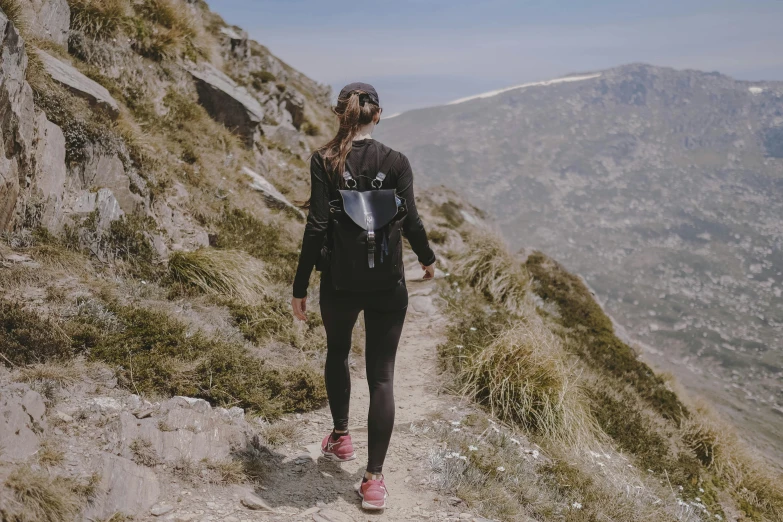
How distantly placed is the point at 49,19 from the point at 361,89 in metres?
9.15

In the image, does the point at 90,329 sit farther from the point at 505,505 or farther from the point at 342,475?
the point at 505,505

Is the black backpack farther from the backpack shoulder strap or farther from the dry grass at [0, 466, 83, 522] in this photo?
the dry grass at [0, 466, 83, 522]

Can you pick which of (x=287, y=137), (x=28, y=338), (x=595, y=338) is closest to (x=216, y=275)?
(x=28, y=338)

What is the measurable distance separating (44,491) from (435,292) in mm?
8176

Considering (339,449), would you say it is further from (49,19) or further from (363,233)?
(49,19)

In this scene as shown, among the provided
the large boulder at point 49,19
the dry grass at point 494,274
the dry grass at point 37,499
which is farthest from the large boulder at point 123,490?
the dry grass at point 494,274

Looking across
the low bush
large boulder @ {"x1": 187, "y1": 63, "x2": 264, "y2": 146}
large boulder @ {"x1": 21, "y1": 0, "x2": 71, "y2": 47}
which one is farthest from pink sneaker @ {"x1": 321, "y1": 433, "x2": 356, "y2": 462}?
large boulder @ {"x1": 187, "y1": 63, "x2": 264, "y2": 146}

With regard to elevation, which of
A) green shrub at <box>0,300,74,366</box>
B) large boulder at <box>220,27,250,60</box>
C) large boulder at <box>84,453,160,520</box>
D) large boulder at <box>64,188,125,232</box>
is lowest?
large boulder at <box>84,453,160,520</box>

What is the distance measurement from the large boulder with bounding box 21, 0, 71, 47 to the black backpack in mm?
8432

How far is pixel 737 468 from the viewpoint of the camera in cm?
991

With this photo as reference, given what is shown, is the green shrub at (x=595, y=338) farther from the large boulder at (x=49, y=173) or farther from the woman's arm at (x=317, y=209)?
the large boulder at (x=49, y=173)

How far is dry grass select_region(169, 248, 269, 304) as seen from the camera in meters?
7.45

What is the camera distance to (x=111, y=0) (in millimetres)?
10852

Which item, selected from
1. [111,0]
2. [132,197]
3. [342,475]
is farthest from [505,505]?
[111,0]
